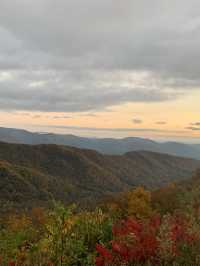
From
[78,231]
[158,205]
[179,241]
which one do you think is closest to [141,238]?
[179,241]

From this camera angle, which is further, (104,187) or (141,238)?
(104,187)

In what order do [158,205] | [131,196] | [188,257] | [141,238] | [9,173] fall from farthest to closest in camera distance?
[9,173] < [131,196] < [158,205] < [141,238] < [188,257]

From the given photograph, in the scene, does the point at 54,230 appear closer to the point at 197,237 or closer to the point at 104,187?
the point at 197,237

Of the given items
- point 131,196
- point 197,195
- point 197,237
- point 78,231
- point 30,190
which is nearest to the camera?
point 197,237

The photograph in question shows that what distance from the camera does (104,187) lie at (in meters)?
192

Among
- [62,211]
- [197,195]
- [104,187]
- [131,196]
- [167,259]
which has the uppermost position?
[62,211]

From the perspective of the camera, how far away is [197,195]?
32375 mm

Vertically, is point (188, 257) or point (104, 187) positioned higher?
point (188, 257)

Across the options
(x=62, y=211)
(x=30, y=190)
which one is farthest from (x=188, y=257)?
(x=30, y=190)

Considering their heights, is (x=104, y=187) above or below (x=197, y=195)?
below

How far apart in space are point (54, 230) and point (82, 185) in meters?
185

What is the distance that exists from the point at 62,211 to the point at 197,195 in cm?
2524

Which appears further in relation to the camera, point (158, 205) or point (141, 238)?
point (158, 205)

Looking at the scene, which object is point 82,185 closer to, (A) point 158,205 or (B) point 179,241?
(A) point 158,205
